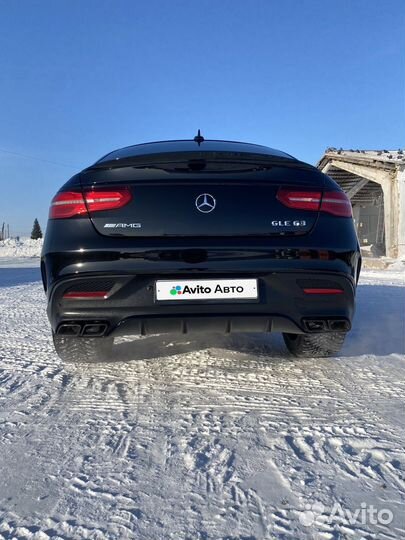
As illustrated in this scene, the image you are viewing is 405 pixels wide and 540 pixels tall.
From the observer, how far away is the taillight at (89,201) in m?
2.18

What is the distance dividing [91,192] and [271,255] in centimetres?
100

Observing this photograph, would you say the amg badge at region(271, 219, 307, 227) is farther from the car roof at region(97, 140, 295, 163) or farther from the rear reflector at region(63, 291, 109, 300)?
the rear reflector at region(63, 291, 109, 300)

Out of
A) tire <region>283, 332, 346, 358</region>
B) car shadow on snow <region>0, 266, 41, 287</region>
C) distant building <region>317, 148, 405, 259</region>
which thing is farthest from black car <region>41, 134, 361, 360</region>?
distant building <region>317, 148, 405, 259</region>

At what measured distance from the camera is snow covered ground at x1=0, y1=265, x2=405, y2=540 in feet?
3.96

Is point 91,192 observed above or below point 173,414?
above

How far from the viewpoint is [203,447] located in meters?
1.62

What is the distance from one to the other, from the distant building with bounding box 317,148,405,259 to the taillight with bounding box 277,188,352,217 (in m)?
13.9

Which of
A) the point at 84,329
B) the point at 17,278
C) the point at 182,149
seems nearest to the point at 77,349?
the point at 84,329

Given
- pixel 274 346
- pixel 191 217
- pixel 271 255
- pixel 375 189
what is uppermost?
pixel 375 189

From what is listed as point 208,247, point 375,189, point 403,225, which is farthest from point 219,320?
point 375,189

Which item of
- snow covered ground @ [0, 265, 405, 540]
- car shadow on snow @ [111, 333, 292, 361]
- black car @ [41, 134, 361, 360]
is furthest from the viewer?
car shadow on snow @ [111, 333, 292, 361]

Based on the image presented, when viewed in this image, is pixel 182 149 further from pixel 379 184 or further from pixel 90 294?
pixel 379 184

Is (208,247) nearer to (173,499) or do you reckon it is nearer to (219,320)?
(219,320)

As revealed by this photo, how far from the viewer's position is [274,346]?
3188 millimetres
